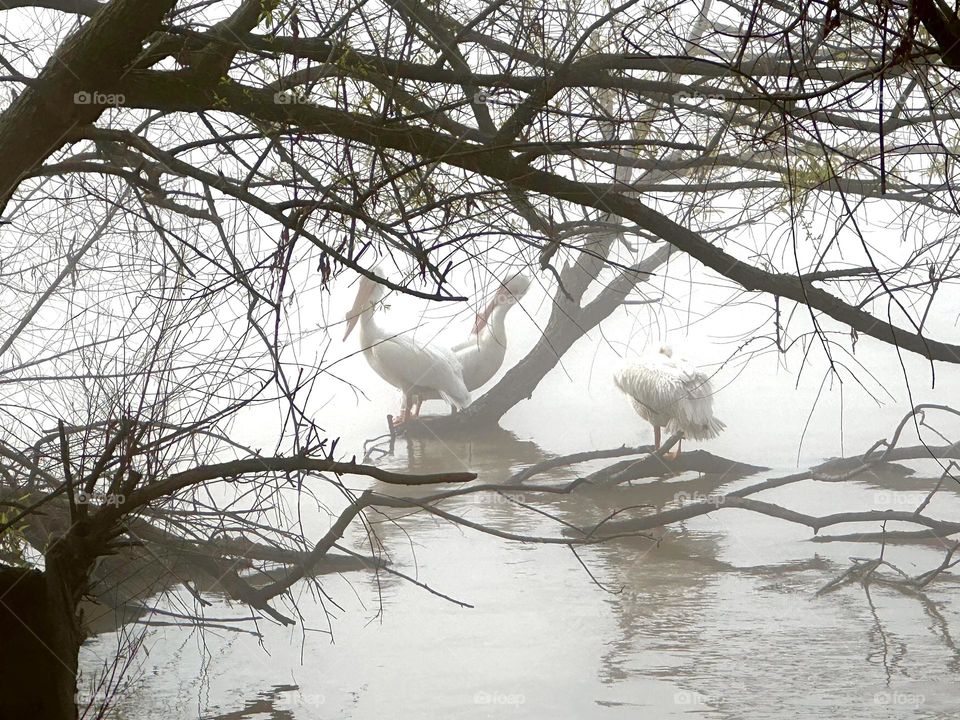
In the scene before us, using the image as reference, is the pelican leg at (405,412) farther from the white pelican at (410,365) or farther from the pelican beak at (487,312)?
the pelican beak at (487,312)

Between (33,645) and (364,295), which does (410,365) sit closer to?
(364,295)

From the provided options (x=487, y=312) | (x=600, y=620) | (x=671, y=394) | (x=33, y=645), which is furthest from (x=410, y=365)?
(x=33, y=645)

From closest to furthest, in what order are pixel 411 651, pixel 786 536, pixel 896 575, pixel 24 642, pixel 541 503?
pixel 24 642 < pixel 411 651 < pixel 896 575 < pixel 786 536 < pixel 541 503

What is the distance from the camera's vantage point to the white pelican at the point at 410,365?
1.69 meters

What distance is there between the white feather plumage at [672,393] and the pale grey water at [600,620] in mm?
117

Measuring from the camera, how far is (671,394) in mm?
1649

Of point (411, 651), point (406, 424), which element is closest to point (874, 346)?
point (406, 424)

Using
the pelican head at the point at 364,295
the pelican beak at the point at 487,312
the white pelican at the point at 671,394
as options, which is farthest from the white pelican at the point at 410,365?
the white pelican at the point at 671,394

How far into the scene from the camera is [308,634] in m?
1.28

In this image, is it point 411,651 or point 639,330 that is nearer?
point 411,651

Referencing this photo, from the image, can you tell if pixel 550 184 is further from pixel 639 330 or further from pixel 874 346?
pixel 874 346

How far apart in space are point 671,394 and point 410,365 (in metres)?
0.42

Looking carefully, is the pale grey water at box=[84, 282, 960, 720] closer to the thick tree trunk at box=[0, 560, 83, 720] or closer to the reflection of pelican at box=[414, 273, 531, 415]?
the reflection of pelican at box=[414, 273, 531, 415]

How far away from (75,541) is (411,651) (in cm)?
70
